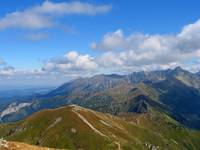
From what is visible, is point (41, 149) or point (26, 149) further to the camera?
point (41, 149)

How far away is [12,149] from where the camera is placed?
88.9 meters

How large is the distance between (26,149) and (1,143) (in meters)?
6.69

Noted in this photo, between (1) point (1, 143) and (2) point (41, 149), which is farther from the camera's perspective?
(2) point (41, 149)

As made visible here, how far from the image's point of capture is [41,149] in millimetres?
101250

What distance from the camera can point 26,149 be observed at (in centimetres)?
9212

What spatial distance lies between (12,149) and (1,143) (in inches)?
142

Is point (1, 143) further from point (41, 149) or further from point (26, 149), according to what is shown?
point (41, 149)

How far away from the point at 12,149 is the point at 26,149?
4407mm

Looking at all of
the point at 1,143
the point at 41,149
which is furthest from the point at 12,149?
the point at 41,149

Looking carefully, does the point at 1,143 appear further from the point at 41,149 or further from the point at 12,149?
the point at 41,149

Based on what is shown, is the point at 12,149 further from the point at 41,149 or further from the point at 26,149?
the point at 41,149

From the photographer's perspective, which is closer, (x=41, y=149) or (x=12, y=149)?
(x=12, y=149)
